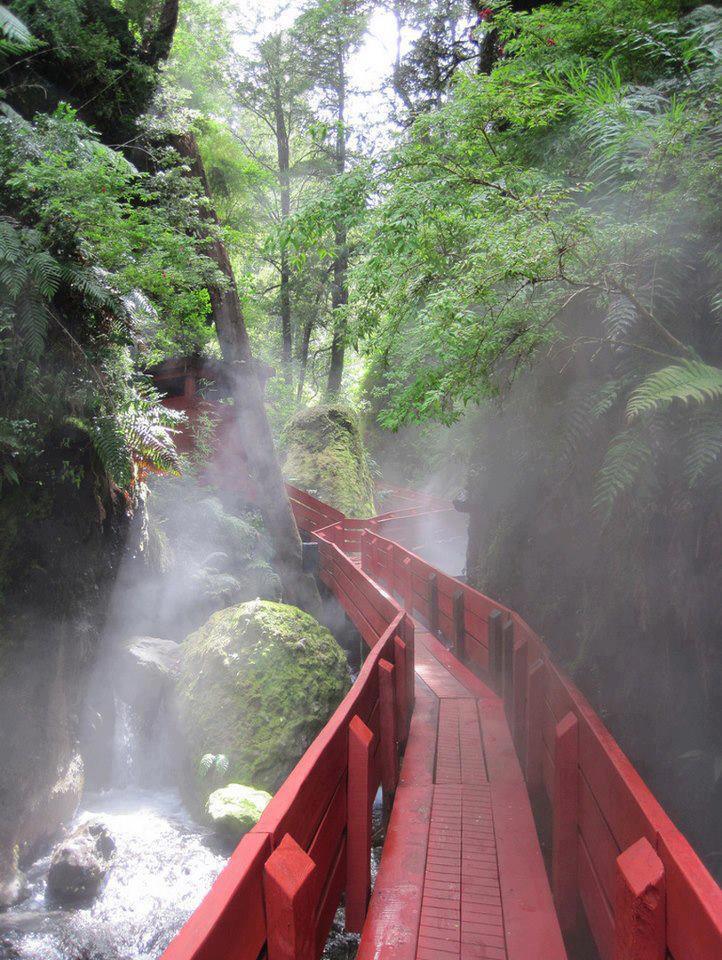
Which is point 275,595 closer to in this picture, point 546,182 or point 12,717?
point 12,717

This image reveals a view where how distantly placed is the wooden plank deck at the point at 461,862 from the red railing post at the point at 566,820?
4.7 inches

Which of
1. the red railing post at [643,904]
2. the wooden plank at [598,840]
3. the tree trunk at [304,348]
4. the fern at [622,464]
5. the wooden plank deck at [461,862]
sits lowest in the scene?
the wooden plank deck at [461,862]

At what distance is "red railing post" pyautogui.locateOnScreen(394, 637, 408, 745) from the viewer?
5172 millimetres

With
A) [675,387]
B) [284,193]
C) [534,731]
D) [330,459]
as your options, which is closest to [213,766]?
[534,731]

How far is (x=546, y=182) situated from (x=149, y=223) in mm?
7458

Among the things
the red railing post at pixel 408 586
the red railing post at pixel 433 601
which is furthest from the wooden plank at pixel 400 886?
the red railing post at pixel 408 586

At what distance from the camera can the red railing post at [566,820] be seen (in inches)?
125

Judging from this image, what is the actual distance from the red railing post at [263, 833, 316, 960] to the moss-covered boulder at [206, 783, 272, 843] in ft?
14.4

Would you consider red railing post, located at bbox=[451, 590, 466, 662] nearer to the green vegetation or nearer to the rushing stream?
the green vegetation

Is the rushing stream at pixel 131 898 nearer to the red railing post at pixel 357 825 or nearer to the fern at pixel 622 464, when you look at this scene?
the red railing post at pixel 357 825

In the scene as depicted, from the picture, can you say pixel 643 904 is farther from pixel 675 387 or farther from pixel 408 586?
pixel 408 586

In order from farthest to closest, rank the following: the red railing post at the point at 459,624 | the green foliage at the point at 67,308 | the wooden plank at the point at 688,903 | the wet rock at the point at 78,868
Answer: the red railing post at the point at 459,624, the green foliage at the point at 67,308, the wet rock at the point at 78,868, the wooden plank at the point at 688,903

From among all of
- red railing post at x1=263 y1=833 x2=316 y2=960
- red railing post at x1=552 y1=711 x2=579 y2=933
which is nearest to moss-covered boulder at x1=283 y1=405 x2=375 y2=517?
red railing post at x1=552 y1=711 x2=579 y2=933

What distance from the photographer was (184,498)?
12766mm
